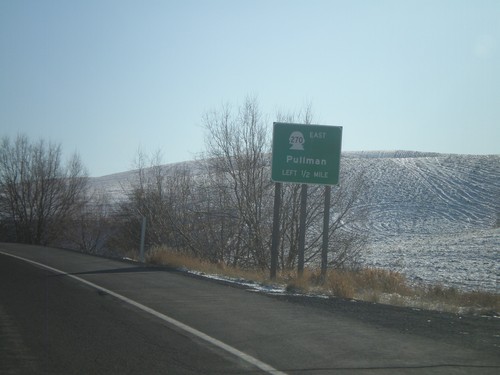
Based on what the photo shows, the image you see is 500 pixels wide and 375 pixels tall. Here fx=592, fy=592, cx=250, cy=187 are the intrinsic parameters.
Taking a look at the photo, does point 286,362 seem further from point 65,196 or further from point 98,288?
point 65,196

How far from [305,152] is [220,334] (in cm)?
1010

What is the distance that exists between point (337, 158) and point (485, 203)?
4467 cm

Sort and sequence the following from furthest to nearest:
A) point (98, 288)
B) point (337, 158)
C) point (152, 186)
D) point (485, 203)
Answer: point (485, 203)
point (152, 186)
point (337, 158)
point (98, 288)

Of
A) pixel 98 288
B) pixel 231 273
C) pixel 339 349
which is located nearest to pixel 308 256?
pixel 231 273

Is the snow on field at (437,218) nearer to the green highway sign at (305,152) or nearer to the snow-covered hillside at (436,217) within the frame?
the snow-covered hillside at (436,217)

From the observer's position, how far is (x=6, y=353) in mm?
7125

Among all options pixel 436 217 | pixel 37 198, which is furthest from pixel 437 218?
pixel 37 198

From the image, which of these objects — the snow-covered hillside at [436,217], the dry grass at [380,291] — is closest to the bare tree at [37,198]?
the snow-covered hillside at [436,217]

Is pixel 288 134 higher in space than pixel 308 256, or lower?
higher

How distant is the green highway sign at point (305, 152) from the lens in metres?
17.6

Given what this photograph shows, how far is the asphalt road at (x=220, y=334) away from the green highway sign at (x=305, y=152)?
17.9ft

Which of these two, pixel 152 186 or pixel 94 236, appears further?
pixel 94 236

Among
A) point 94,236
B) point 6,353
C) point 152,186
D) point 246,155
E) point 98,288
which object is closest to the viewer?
point 6,353

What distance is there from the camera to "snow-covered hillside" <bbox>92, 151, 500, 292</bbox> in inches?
1169
